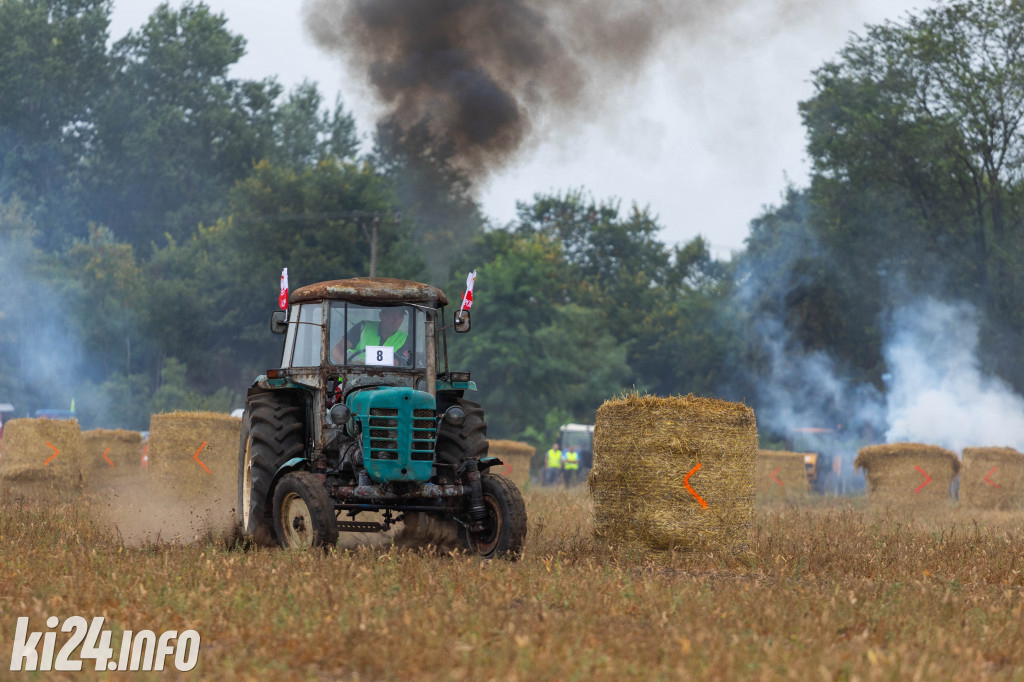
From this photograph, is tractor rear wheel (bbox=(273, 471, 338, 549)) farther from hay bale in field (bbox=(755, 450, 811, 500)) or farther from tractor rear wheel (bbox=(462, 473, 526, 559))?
hay bale in field (bbox=(755, 450, 811, 500))

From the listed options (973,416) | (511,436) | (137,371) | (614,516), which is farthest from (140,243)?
(614,516)

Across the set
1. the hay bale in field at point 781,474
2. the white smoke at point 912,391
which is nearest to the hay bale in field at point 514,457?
the hay bale in field at point 781,474

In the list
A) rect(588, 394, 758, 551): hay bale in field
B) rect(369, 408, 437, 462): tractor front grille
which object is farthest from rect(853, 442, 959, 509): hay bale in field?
rect(369, 408, 437, 462): tractor front grille

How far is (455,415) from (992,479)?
15.9 m

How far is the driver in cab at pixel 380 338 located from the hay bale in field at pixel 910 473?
14677 millimetres

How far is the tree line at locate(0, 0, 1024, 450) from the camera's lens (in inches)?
1766

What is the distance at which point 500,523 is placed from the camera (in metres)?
10.4

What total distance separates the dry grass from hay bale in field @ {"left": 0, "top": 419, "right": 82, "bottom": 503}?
10.4 meters

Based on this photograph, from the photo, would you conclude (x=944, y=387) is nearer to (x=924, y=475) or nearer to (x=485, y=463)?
(x=924, y=475)

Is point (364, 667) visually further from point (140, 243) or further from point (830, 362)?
point (140, 243)

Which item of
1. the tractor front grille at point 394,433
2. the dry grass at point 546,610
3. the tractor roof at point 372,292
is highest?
the tractor roof at point 372,292

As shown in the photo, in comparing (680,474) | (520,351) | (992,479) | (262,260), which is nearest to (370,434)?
(680,474)

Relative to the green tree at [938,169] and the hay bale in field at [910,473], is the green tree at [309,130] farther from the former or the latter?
the hay bale in field at [910,473]

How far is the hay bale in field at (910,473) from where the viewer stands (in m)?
23.8
